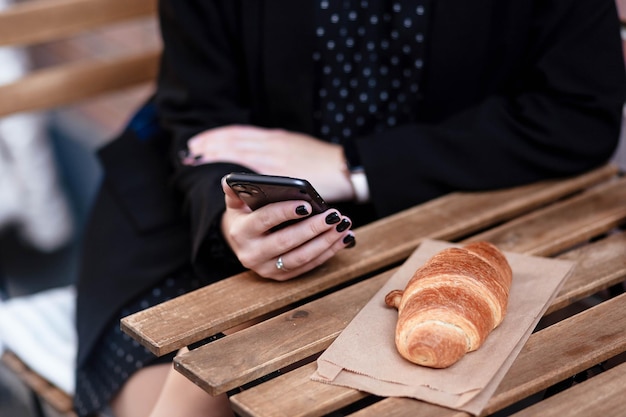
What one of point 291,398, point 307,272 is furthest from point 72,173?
point 291,398

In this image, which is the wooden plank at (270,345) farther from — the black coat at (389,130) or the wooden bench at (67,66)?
the wooden bench at (67,66)

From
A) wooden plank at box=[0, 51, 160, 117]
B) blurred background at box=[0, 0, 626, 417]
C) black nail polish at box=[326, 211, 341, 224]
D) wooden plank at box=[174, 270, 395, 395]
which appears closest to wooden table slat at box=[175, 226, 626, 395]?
wooden plank at box=[174, 270, 395, 395]

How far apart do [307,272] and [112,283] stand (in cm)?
47

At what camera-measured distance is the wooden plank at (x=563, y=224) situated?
132 centimetres

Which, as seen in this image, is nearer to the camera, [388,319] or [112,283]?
[388,319]

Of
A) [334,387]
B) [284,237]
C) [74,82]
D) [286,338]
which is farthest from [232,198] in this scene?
[74,82]

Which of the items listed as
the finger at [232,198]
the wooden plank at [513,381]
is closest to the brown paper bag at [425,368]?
the wooden plank at [513,381]

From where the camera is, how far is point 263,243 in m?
1.20

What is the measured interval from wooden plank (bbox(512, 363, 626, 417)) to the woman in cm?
52

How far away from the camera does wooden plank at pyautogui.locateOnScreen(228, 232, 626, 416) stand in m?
0.98

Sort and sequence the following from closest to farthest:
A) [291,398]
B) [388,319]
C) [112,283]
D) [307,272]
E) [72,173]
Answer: [291,398], [388,319], [307,272], [112,283], [72,173]

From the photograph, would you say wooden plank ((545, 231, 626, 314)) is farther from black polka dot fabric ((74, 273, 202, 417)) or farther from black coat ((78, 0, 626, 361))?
black polka dot fabric ((74, 273, 202, 417))

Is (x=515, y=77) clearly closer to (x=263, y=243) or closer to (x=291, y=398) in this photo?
(x=263, y=243)

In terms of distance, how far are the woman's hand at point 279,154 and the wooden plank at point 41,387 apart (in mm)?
457
